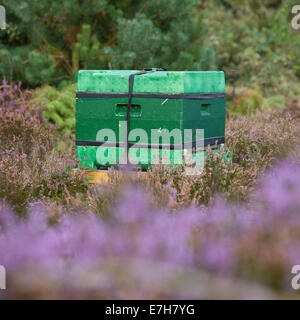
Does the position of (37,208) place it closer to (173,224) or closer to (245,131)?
(173,224)

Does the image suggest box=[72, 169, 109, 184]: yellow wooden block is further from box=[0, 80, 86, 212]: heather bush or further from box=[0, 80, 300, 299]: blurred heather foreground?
box=[0, 80, 300, 299]: blurred heather foreground

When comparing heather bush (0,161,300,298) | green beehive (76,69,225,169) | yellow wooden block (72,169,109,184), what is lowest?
heather bush (0,161,300,298)

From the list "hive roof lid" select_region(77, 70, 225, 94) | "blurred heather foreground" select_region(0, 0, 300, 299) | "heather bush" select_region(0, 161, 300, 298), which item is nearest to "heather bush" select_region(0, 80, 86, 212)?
"blurred heather foreground" select_region(0, 0, 300, 299)

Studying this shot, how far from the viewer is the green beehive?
463 cm

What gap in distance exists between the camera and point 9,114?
6.39 m

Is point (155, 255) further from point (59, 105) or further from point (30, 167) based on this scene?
point (59, 105)

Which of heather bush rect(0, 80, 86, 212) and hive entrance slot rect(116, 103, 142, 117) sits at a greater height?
hive entrance slot rect(116, 103, 142, 117)

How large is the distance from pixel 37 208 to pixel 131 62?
4459mm

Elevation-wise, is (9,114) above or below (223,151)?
above

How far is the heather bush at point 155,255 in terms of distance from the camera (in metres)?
2.21

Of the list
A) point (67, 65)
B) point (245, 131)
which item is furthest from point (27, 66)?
point (245, 131)

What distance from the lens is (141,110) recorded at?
4750 millimetres

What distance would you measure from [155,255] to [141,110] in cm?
255

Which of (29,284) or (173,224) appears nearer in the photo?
→ (29,284)
